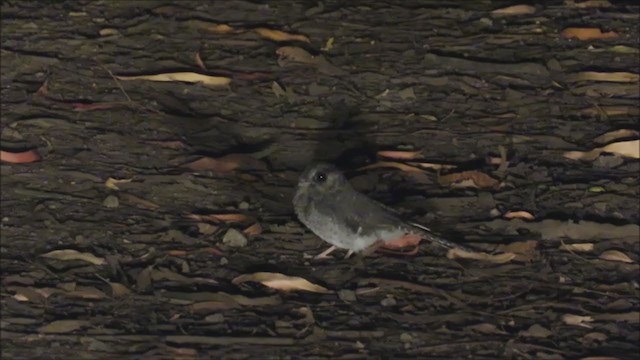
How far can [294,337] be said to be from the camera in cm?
587

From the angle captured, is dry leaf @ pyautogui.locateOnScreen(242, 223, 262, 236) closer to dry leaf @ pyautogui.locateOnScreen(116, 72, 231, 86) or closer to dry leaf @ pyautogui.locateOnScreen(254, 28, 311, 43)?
dry leaf @ pyautogui.locateOnScreen(116, 72, 231, 86)

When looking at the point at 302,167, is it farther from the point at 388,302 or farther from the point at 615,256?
the point at 615,256

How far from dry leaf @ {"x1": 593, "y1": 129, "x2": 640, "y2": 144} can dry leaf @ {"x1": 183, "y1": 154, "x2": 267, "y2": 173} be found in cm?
192

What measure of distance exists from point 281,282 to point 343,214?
0.46 m

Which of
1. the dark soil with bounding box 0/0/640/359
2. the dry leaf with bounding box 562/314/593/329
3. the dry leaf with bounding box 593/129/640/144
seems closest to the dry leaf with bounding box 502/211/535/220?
the dark soil with bounding box 0/0/640/359

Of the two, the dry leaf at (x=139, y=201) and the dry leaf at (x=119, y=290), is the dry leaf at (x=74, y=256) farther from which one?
the dry leaf at (x=139, y=201)

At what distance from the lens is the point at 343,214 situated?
6.21m

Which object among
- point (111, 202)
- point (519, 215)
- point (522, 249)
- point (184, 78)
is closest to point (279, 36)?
point (184, 78)

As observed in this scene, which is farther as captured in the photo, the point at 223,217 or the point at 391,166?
the point at 391,166

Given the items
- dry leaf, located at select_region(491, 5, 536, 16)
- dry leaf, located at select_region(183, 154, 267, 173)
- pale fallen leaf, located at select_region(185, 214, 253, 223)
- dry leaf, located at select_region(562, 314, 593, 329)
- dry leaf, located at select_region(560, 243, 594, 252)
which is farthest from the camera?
dry leaf, located at select_region(491, 5, 536, 16)

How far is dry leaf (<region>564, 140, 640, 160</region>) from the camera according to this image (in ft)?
22.9

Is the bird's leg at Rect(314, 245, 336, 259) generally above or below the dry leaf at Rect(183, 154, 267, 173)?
below

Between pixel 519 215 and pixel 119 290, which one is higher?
pixel 519 215

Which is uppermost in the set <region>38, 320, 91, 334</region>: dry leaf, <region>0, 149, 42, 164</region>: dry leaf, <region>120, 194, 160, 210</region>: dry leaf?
<region>0, 149, 42, 164</region>: dry leaf
